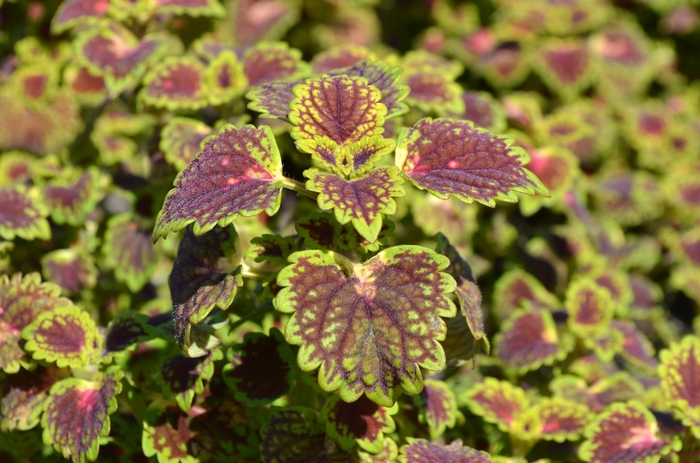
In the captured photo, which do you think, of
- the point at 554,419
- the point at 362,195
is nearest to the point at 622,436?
the point at 554,419

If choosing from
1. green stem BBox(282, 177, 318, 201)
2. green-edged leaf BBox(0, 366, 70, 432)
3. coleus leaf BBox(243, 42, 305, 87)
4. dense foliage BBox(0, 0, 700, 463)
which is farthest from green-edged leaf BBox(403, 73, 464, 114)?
green-edged leaf BBox(0, 366, 70, 432)

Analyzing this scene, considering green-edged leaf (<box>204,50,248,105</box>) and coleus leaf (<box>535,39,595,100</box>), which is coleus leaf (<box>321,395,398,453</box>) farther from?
coleus leaf (<box>535,39,595,100</box>)

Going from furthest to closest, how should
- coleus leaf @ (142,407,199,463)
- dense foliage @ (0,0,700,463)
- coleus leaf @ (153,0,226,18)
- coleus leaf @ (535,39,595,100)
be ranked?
coleus leaf @ (535,39,595,100), coleus leaf @ (153,0,226,18), coleus leaf @ (142,407,199,463), dense foliage @ (0,0,700,463)

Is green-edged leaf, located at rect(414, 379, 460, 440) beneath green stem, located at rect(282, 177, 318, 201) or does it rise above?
beneath

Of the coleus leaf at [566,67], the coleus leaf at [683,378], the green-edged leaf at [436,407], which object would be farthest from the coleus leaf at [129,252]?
the coleus leaf at [566,67]

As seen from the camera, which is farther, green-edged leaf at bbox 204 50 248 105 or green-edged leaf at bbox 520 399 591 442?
green-edged leaf at bbox 204 50 248 105

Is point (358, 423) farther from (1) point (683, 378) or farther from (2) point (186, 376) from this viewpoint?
(1) point (683, 378)

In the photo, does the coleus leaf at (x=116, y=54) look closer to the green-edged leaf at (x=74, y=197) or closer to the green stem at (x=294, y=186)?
the green-edged leaf at (x=74, y=197)
